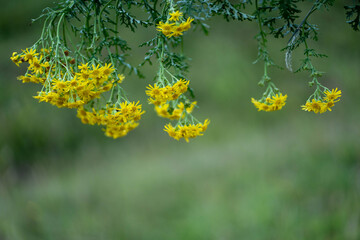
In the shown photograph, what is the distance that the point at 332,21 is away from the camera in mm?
3811

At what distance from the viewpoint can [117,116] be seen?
29.6 inches

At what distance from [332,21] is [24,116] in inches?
136

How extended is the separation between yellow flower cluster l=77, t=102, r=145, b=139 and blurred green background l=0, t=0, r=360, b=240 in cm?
145

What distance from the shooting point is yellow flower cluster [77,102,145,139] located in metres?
0.75

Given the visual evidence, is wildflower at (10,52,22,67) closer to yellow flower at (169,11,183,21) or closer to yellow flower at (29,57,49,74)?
yellow flower at (29,57,49,74)

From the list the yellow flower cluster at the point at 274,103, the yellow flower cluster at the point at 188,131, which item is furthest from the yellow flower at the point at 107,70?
the yellow flower cluster at the point at 274,103

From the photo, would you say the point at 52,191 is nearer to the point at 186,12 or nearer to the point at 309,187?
the point at 309,187

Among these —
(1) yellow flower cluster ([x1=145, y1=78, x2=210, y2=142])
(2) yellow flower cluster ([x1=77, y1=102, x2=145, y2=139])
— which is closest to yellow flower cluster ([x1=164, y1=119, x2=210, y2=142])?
(1) yellow flower cluster ([x1=145, y1=78, x2=210, y2=142])

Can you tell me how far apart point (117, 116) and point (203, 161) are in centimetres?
242

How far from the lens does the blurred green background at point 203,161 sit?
86.0 inches

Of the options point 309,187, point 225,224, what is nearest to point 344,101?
point 309,187

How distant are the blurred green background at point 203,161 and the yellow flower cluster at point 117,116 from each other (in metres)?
1.45

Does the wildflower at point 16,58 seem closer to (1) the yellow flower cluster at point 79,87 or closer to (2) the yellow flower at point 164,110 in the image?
(1) the yellow flower cluster at point 79,87

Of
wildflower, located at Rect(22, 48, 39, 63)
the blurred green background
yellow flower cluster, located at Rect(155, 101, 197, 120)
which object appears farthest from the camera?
the blurred green background
